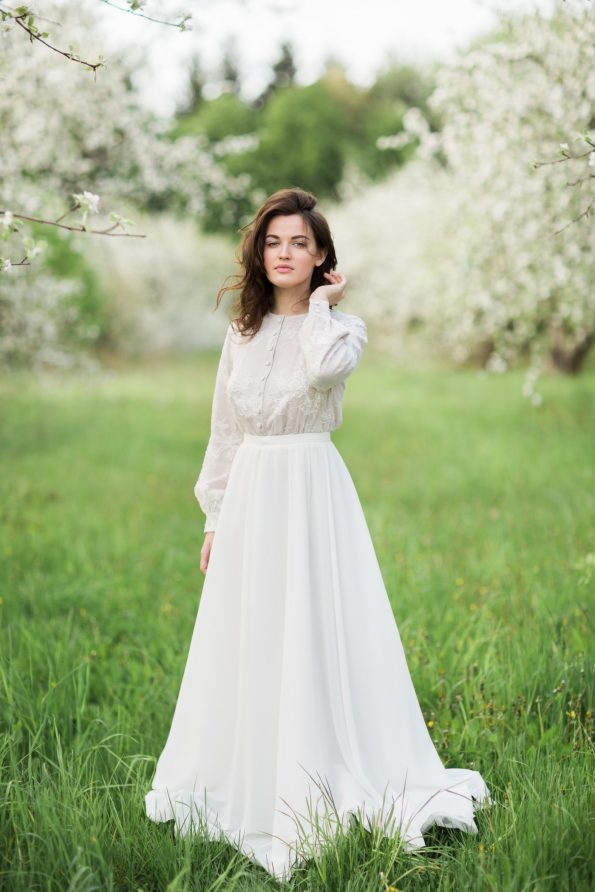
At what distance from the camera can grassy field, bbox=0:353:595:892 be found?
2414 mm

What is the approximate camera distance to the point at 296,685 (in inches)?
102

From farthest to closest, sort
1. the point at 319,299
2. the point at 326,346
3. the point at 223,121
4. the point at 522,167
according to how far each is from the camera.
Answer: the point at 223,121 < the point at 522,167 < the point at 319,299 < the point at 326,346

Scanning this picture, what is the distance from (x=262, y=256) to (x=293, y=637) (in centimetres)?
125

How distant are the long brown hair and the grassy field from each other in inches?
63.4

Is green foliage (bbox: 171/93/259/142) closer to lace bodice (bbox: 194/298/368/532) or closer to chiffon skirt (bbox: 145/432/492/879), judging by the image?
lace bodice (bbox: 194/298/368/532)

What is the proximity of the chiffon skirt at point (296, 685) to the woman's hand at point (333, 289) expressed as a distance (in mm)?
465

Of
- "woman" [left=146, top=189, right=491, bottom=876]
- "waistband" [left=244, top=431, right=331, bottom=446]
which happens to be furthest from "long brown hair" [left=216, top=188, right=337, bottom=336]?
"waistband" [left=244, top=431, right=331, bottom=446]

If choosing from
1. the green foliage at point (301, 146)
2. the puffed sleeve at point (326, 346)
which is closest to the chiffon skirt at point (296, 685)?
the puffed sleeve at point (326, 346)

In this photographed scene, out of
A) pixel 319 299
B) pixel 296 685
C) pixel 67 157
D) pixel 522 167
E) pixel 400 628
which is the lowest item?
pixel 400 628

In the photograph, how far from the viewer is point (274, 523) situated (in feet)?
8.93

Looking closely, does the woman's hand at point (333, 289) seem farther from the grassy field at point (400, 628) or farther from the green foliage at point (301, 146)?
the green foliage at point (301, 146)

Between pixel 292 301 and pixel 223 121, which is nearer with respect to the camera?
pixel 292 301

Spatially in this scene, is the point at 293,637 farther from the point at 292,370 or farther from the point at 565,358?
the point at 565,358

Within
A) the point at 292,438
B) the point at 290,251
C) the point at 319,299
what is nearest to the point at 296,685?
the point at 292,438
